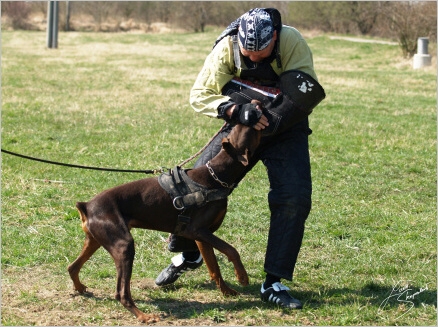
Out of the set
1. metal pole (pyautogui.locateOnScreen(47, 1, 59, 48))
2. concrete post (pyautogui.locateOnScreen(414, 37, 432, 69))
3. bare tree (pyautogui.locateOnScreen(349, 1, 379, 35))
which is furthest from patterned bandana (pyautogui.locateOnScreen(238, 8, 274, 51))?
bare tree (pyautogui.locateOnScreen(349, 1, 379, 35))

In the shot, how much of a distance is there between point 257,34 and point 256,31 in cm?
2

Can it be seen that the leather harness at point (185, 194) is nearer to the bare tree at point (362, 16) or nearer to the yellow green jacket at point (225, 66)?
the yellow green jacket at point (225, 66)

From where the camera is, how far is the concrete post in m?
25.0

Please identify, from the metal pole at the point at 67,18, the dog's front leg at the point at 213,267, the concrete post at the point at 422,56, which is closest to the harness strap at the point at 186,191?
the dog's front leg at the point at 213,267

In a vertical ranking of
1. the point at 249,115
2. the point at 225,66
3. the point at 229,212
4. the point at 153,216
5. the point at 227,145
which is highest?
the point at 225,66

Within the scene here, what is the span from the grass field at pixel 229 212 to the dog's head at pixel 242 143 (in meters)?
1.06

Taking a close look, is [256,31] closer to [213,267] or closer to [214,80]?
[214,80]

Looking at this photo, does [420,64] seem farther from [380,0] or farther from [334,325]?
[334,325]

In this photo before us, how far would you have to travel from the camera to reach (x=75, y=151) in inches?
413

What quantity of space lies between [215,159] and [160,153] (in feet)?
17.6

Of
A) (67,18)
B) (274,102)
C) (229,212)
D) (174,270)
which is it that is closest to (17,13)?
(67,18)

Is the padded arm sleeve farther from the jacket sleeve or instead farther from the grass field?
the grass field
